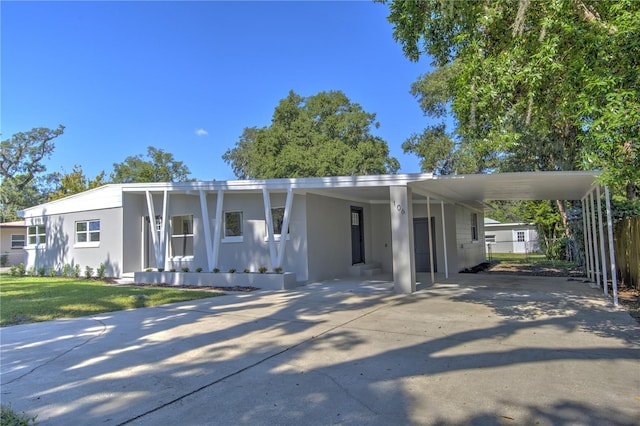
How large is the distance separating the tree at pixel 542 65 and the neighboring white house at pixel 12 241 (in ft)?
101

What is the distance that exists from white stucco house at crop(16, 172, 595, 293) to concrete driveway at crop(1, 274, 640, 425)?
346cm

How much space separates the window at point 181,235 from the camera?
50.0ft

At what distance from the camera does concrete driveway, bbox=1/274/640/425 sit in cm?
346

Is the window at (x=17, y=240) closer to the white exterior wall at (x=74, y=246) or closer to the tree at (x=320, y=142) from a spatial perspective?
the white exterior wall at (x=74, y=246)

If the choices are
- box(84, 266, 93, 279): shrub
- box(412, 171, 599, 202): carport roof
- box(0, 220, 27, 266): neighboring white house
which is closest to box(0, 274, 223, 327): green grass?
box(84, 266, 93, 279): shrub

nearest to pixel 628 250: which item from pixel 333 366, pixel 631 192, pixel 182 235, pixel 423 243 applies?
pixel 631 192

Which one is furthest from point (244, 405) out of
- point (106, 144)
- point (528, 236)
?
point (528, 236)

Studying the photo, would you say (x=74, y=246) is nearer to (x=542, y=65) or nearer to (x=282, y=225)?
(x=282, y=225)

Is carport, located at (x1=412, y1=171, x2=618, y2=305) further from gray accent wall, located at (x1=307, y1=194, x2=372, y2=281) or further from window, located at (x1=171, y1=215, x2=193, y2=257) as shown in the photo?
window, located at (x1=171, y1=215, x2=193, y2=257)

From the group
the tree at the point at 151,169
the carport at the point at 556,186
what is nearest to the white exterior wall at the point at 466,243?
the carport at the point at 556,186

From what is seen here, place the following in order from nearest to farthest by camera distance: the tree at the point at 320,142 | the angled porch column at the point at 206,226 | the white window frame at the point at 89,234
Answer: the angled porch column at the point at 206,226 → the white window frame at the point at 89,234 → the tree at the point at 320,142

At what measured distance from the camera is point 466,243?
57.8ft

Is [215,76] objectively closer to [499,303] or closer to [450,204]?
[450,204]

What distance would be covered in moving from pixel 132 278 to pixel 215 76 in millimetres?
11017
